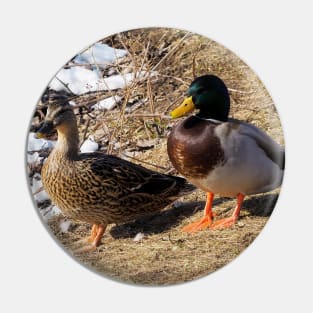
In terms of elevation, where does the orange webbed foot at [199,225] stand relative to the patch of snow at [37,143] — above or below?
below

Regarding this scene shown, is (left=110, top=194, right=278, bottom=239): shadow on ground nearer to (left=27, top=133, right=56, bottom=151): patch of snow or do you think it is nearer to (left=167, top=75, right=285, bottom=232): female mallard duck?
(left=167, top=75, right=285, bottom=232): female mallard duck

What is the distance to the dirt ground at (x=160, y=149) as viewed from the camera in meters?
5.05

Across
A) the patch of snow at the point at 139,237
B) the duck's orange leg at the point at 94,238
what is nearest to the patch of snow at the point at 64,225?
the duck's orange leg at the point at 94,238

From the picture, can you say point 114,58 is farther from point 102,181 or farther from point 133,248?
point 133,248

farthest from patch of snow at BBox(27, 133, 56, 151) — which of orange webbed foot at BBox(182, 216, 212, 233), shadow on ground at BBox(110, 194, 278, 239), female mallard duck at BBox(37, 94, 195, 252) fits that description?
orange webbed foot at BBox(182, 216, 212, 233)

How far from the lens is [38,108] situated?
505 centimetres

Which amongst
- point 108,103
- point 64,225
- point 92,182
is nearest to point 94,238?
point 64,225

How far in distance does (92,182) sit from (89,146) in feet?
0.78

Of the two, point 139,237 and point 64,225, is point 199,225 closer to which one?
point 139,237

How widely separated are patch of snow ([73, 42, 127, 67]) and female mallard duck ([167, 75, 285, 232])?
514 mm

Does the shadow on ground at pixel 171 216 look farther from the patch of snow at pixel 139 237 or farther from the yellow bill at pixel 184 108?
the yellow bill at pixel 184 108

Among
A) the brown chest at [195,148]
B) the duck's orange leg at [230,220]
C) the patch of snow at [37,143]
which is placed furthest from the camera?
the duck's orange leg at [230,220]

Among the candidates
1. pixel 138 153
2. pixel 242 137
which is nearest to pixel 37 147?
pixel 138 153

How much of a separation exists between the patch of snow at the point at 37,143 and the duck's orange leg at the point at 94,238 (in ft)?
1.87
